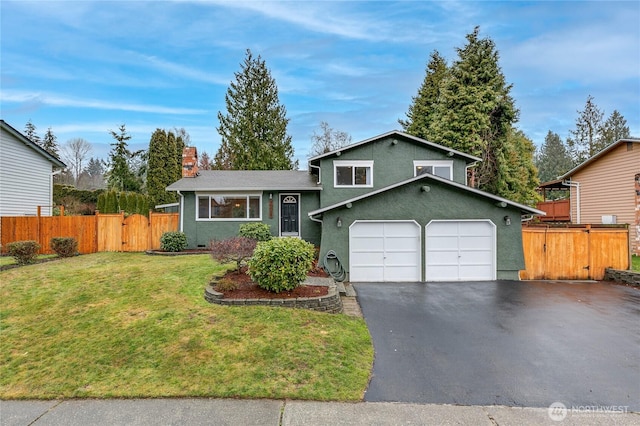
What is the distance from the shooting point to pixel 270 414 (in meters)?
3.50

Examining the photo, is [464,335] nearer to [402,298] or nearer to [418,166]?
[402,298]

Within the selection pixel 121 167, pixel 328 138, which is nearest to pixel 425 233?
pixel 328 138

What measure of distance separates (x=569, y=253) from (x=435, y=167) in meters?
6.39

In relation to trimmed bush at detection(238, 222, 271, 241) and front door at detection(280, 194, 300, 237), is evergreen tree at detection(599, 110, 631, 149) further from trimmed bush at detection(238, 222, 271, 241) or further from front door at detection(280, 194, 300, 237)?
trimmed bush at detection(238, 222, 271, 241)

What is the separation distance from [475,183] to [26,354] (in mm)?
26127

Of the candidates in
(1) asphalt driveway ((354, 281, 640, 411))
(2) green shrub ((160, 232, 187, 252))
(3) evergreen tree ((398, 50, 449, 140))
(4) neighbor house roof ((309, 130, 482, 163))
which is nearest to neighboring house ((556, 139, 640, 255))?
(4) neighbor house roof ((309, 130, 482, 163))

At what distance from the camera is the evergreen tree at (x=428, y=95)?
93.5 feet

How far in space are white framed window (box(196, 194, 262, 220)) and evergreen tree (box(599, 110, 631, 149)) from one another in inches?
1279

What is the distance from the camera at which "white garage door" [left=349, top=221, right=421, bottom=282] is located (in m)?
10.9

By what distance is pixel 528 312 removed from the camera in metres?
7.49

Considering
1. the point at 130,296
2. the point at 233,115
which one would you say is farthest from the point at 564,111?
the point at 130,296

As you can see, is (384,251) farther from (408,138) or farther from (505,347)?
(408,138)

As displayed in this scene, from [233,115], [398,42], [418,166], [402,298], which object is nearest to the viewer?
[402,298]

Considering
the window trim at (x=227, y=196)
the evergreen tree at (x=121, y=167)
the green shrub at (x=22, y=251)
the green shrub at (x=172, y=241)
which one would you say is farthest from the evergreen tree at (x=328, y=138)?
the green shrub at (x=22, y=251)
